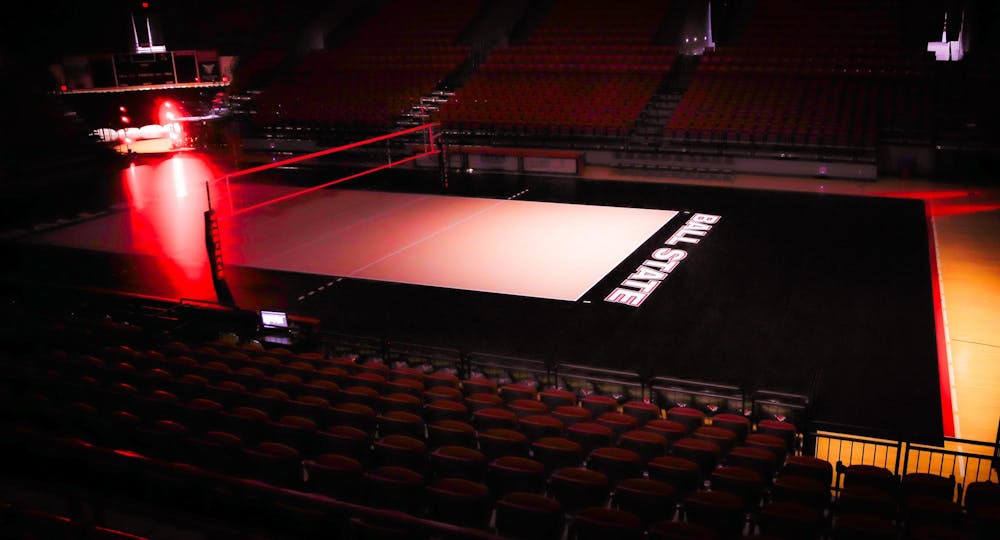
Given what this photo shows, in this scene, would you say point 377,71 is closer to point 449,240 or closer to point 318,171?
point 318,171

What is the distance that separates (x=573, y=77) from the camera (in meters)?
23.0

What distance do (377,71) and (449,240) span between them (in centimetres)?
1347

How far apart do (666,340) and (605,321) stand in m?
0.92

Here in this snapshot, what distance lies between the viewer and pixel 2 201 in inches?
699

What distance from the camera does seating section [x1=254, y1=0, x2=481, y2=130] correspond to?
24.2 meters

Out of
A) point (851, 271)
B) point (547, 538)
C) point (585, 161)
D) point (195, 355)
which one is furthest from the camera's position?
point (585, 161)

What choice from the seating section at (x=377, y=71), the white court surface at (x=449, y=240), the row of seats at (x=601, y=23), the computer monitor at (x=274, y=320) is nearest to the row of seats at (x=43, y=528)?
the computer monitor at (x=274, y=320)

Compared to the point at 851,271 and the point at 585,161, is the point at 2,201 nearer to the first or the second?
the point at 585,161

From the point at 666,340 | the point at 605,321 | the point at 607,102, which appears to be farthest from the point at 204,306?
the point at 607,102

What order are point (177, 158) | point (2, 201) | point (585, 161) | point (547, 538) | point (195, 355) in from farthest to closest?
point (177, 158) → point (585, 161) → point (2, 201) → point (195, 355) → point (547, 538)

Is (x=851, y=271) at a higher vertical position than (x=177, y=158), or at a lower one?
lower

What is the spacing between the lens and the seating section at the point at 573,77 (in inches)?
844

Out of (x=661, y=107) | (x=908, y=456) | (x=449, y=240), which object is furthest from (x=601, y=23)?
(x=908, y=456)

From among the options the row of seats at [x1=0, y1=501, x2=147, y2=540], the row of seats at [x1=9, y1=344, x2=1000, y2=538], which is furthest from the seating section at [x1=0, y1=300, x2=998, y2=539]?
the row of seats at [x1=0, y1=501, x2=147, y2=540]
